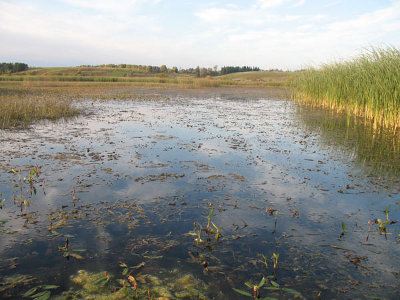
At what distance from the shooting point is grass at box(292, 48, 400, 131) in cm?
1177

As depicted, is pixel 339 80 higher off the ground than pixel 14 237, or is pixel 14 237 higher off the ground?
pixel 339 80

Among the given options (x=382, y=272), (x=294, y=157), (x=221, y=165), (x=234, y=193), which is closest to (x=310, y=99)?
(x=294, y=157)

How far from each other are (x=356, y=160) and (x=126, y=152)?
19.4ft

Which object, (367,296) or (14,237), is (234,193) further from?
(14,237)

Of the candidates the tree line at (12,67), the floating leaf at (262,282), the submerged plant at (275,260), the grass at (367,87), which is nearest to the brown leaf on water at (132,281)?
the floating leaf at (262,282)

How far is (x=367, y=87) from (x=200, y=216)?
10480mm

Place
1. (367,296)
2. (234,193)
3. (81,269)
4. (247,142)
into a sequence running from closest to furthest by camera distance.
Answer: (367,296) → (81,269) → (234,193) → (247,142)

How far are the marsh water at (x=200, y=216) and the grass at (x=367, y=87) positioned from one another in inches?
87.0

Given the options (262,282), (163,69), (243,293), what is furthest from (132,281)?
(163,69)

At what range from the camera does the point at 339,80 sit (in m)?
16.4

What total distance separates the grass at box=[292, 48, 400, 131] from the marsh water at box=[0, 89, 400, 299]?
2.21m

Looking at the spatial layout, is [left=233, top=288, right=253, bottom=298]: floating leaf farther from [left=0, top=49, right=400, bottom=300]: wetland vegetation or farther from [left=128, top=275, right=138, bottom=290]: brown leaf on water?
[left=128, top=275, right=138, bottom=290]: brown leaf on water

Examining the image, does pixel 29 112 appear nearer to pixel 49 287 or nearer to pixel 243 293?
pixel 49 287

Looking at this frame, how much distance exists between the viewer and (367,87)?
1298 cm
